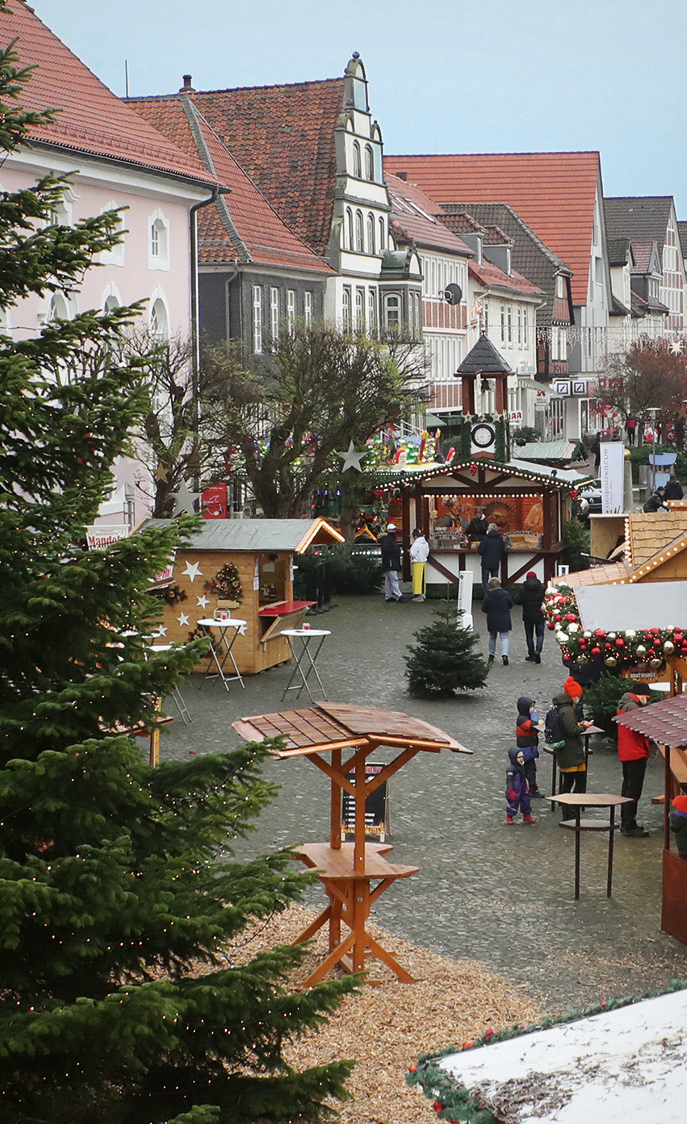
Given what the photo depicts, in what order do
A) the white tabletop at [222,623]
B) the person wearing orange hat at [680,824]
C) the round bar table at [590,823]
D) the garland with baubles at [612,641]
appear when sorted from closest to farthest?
the person wearing orange hat at [680,824]
the round bar table at [590,823]
the garland with baubles at [612,641]
the white tabletop at [222,623]

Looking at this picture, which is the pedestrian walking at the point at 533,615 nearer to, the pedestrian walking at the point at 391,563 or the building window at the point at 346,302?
the pedestrian walking at the point at 391,563

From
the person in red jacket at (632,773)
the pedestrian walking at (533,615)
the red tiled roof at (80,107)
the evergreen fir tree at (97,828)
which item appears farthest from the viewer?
the red tiled roof at (80,107)

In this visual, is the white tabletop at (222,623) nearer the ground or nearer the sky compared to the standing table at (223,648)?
nearer the sky

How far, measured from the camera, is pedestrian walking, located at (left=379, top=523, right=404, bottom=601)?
106 ft

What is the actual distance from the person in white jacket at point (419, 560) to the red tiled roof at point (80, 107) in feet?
31.4

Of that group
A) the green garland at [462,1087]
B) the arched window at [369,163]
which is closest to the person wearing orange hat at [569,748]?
the green garland at [462,1087]

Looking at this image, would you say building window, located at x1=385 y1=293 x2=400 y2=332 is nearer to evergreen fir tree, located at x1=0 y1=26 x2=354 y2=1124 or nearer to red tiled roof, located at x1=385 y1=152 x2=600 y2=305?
red tiled roof, located at x1=385 y1=152 x2=600 y2=305

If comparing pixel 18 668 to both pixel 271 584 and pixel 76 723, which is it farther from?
pixel 271 584

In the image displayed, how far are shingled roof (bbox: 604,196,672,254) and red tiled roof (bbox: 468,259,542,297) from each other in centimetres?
3422

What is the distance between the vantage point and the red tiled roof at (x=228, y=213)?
43.6m

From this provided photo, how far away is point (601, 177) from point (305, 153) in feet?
126

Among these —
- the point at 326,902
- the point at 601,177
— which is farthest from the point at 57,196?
the point at 601,177

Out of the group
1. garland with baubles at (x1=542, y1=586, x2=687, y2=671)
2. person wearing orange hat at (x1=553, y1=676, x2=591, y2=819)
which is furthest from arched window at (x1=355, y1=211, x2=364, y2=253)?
person wearing orange hat at (x1=553, y1=676, x2=591, y2=819)

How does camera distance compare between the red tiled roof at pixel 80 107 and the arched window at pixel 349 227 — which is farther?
the arched window at pixel 349 227
